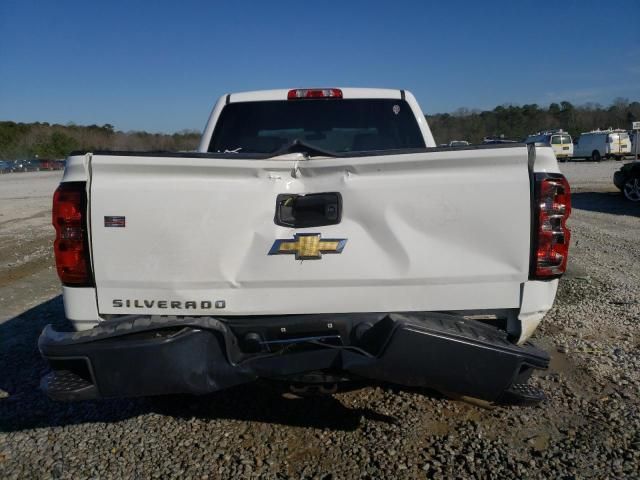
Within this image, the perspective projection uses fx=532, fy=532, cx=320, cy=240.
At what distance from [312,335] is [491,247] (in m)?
0.98

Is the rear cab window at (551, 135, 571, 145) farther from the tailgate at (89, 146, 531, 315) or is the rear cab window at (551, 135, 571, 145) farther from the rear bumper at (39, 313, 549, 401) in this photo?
the rear bumper at (39, 313, 549, 401)

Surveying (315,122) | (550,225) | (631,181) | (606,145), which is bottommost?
(631,181)

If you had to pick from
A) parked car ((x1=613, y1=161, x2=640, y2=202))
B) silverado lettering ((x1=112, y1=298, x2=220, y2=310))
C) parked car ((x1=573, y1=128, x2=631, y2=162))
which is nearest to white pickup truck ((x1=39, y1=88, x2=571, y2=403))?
silverado lettering ((x1=112, y1=298, x2=220, y2=310))

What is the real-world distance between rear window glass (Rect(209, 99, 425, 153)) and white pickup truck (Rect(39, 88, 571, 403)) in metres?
1.96

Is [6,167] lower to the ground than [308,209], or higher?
higher

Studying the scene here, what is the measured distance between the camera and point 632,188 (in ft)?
46.6

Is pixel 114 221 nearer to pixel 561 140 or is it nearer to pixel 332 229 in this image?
pixel 332 229

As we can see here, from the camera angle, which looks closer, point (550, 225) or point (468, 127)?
point (550, 225)

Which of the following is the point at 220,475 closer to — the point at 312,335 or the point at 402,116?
the point at 312,335

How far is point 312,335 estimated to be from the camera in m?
2.68

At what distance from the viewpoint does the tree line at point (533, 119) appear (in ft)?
197

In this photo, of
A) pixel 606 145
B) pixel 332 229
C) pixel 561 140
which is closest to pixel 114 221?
pixel 332 229

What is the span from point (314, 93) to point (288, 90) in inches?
10.4

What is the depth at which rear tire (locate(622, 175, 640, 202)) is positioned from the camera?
553 inches
